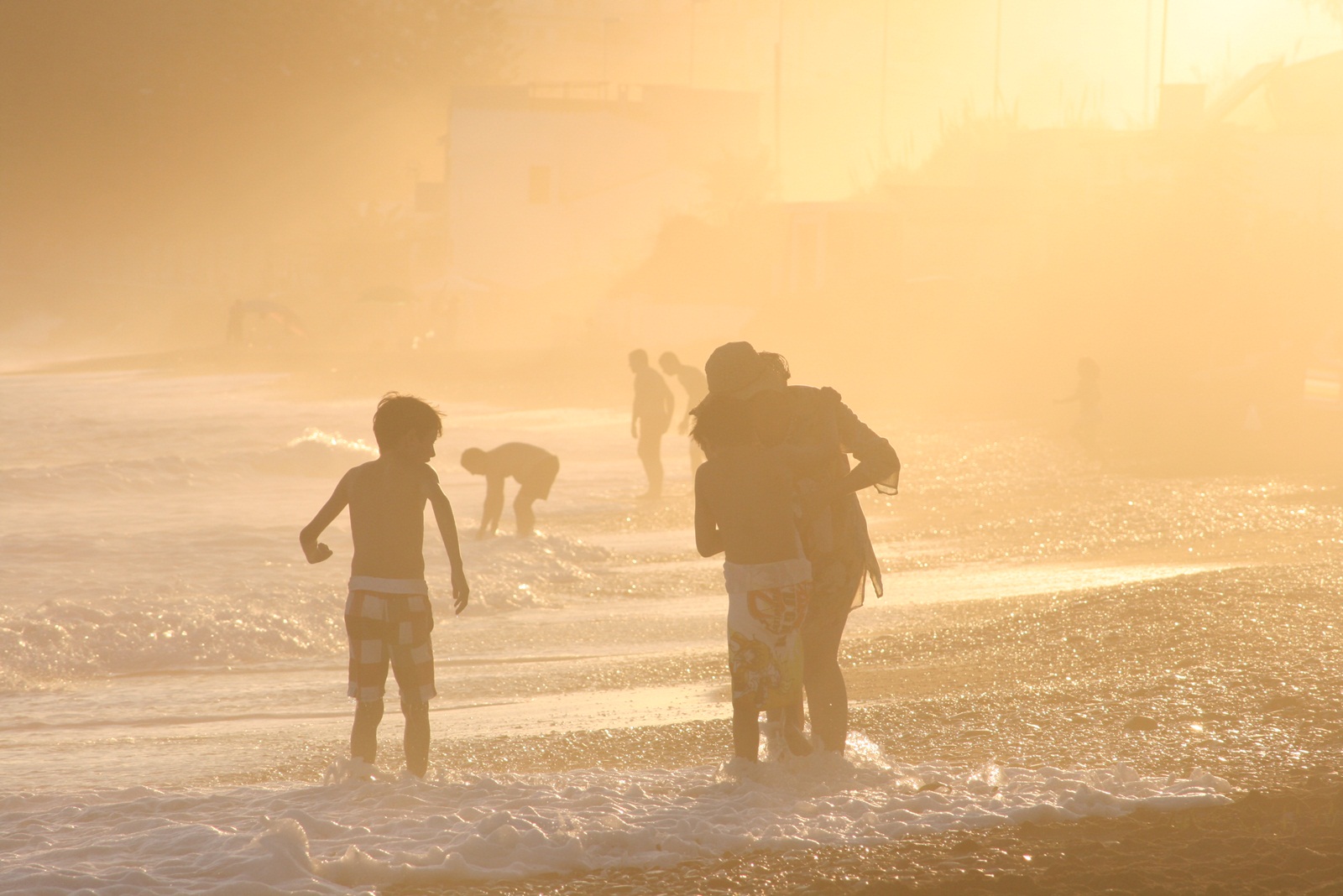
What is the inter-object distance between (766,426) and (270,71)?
60.7m

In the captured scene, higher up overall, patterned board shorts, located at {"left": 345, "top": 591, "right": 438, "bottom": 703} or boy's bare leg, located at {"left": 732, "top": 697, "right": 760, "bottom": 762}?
patterned board shorts, located at {"left": 345, "top": 591, "right": 438, "bottom": 703}

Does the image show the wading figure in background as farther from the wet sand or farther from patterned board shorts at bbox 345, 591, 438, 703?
patterned board shorts at bbox 345, 591, 438, 703

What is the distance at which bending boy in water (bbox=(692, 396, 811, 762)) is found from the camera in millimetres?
4820

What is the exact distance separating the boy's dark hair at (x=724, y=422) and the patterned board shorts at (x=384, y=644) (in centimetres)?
127

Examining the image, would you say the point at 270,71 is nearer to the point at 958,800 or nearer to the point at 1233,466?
the point at 1233,466

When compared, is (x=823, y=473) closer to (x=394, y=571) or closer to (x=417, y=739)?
(x=394, y=571)

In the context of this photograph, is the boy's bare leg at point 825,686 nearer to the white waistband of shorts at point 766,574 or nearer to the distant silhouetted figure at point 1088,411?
the white waistband of shorts at point 766,574

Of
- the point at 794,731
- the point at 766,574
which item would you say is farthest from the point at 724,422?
the point at 794,731

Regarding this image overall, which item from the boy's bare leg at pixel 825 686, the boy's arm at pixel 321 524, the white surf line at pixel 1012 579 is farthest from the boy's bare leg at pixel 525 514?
the boy's bare leg at pixel 825 686

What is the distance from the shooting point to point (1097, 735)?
19.1 ft

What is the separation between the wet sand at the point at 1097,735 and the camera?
14.2ft

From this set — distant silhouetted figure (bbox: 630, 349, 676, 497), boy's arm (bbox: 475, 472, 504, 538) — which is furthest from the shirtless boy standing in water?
distant silhouetted figure (bbox: 630, 349, 676, 497)

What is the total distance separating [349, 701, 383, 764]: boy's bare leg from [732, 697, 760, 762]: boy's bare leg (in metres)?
1.33

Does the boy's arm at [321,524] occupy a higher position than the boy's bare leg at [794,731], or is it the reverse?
the boy's arm at [321,524]
